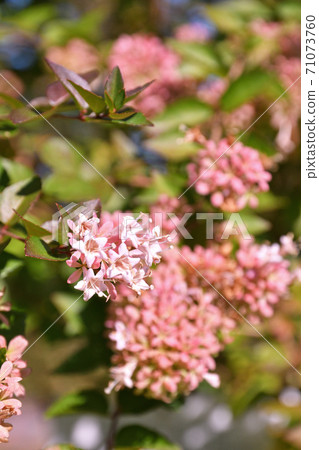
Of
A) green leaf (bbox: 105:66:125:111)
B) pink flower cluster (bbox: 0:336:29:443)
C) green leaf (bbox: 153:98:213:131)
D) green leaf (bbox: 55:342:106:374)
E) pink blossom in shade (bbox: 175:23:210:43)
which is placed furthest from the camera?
pink blossom in shade (bbox: 175:23:210:43)

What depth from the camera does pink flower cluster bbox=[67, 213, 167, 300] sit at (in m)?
0.56

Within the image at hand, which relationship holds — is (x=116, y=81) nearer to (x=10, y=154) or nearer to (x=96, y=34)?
(x=10, y=154)

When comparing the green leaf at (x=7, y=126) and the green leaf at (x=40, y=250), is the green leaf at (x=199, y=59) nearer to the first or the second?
the green leaf at (x=7, y=126)

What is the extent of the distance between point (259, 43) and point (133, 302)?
657 millimetres

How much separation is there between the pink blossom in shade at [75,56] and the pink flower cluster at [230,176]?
51 centimetres

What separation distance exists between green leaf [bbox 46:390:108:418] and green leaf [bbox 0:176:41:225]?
296mm

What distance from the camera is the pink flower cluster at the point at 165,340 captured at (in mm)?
731

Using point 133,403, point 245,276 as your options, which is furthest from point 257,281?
point 133,403

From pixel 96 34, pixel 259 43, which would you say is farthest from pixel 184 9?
pixel 259 43

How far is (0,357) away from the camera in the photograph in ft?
1.95

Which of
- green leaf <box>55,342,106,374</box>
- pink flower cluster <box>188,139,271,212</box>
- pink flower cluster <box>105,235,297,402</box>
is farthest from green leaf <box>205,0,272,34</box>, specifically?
green leaf <box>55,342,106,374</box>

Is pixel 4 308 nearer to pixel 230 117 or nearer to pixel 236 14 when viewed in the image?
pixel 230 117

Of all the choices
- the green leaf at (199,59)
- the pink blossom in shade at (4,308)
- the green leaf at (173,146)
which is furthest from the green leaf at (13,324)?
the green leaf at (199,59)

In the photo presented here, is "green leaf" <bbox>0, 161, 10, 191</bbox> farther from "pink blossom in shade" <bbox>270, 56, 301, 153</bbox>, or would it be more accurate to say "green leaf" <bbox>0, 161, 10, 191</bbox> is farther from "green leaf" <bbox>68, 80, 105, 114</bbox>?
"pink blossom in shade" <bbox>270, 56, 301, 153</bbox>
